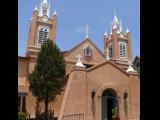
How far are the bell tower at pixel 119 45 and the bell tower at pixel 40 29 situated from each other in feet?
33.1

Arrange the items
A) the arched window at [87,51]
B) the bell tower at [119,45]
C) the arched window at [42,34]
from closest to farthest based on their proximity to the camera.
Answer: the arched window at [42,34] → the arched window at [87,51] → the bell tower at [119,45]

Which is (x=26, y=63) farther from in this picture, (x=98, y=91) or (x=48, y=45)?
(x=98, y=91)

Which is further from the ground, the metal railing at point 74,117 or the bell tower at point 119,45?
the bell tower at point 119,45

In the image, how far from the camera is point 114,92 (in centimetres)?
2758

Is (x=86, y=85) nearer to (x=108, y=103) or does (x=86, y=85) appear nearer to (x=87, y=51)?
(x=108, y=103)

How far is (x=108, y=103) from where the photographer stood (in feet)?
91.1

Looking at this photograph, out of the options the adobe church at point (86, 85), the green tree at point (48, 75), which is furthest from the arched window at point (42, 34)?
the green tree at point (48, 75)

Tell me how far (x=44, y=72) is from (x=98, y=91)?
18.2ft

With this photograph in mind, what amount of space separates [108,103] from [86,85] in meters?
3.36

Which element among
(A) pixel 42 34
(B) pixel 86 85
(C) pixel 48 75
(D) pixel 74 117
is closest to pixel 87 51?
(A) pixel 42 34

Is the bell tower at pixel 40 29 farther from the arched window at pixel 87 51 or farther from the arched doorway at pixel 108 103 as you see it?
the arched doorway at pixel 108 103

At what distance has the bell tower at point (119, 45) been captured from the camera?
43031 millimetres
